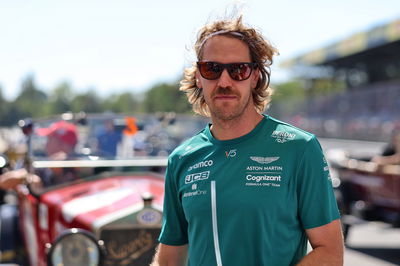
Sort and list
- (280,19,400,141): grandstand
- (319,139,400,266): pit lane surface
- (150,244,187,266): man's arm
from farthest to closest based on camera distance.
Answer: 1. (280,19,400,141): grandstand
2. (319,139,400,266): pit lane surface
3. (150,244,187,266): man's arm

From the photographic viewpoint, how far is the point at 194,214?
196cm

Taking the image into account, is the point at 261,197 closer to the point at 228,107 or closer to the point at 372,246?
the point at 228,107

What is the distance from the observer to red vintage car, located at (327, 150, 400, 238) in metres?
7.66

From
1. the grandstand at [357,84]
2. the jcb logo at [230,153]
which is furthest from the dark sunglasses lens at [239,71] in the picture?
the grandstand at [357,84]

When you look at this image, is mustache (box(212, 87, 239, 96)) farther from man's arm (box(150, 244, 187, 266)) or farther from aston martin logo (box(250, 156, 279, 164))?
man's arm (box(150, 244, 187, 266))

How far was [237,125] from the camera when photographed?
1979 millimetres

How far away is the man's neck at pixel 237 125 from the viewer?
77.9 inches

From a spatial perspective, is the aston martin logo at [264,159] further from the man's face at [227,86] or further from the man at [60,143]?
the man at [60,143]

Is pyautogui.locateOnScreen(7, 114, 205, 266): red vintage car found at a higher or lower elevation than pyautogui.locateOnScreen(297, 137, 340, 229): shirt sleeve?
lower

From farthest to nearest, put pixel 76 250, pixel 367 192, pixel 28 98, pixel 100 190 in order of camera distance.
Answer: pixel 28 98 < pixel 367 192 < pixel 100 190 < pixel 76 250

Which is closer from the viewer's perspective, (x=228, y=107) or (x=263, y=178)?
(x=263, y=178)

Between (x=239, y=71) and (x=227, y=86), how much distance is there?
6 cm

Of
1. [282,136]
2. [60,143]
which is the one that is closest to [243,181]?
[282,136]

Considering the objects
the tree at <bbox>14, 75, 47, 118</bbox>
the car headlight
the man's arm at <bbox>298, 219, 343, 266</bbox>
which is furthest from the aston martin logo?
the tree at <bbox>14, 75, 47, 118</bbox>
